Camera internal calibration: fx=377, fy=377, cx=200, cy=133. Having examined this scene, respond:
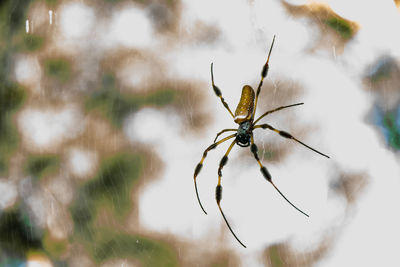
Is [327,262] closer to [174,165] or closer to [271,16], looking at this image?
[174,165]

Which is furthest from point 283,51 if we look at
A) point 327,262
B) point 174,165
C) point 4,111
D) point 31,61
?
point 4,111

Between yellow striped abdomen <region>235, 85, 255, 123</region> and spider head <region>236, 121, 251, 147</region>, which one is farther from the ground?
yellow striped abdomen <region>235, 85, 255, 123</region>

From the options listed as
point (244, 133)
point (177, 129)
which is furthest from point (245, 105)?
point (177, 129)

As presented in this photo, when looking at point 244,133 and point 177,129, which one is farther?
point 177,129

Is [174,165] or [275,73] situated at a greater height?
[275,73]

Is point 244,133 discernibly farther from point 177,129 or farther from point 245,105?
point 177,129
